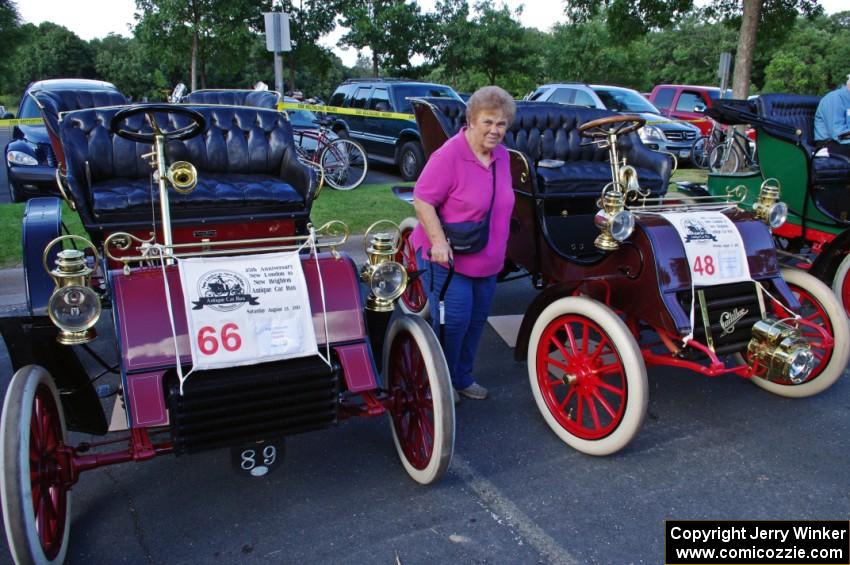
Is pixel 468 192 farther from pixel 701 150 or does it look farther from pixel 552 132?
pixel 701 150

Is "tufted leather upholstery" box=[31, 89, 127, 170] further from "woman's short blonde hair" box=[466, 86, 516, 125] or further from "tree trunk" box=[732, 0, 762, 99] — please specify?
"tree trunk" box=[732, 0, 762, 99]

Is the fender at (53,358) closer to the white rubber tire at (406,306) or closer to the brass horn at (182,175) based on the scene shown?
the brass horn at (182,175)

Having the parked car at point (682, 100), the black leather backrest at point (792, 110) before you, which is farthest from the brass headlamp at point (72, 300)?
the parked car at point (682, 100)

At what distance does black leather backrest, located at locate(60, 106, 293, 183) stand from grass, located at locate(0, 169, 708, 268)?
4.75ft

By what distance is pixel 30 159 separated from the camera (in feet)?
25.4

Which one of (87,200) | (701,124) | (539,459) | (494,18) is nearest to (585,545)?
(539,459)

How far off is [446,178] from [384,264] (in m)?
0.65

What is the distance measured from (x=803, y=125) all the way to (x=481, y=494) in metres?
5.45

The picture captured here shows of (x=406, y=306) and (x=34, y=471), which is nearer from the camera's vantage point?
(x=34, y=471)

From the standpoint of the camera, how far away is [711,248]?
10.3ft

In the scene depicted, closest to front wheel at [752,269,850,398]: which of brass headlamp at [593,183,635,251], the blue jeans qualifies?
brass headlamp at [593,183,635,251]

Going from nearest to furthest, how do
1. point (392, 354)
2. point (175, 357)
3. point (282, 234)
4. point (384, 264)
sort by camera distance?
point (175, 357) < point (384, 264) < point (392, 354) < point (282, 234)

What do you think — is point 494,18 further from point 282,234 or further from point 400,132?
point 282,234

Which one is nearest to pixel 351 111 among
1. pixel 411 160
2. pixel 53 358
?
pixel 411 160
